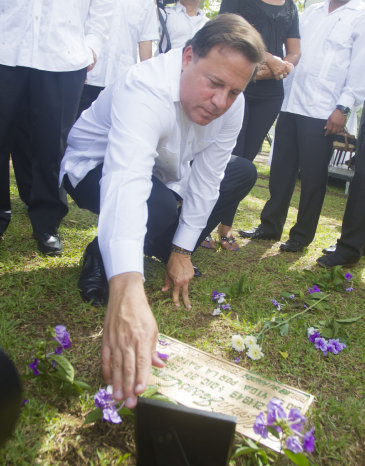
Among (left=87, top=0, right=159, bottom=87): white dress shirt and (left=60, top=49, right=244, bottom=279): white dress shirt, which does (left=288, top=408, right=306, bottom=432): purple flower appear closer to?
(left=60, top=49, right=244, bottom=279): white dress shirt

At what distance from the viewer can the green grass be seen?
1.32 m

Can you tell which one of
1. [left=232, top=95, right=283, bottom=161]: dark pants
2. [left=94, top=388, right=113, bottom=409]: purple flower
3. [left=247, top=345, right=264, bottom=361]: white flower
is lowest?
[left=247, top=345, right=264, bottom=361]: white flower

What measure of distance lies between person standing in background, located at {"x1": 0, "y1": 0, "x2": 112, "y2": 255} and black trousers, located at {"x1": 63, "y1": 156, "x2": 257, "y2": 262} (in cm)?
28

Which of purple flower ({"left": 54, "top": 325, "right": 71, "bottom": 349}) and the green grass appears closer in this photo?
the green grass

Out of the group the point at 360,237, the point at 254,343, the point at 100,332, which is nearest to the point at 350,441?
the point at 254,343

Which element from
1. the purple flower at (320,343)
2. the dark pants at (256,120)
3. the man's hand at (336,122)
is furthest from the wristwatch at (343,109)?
the purple flower at (320,343)

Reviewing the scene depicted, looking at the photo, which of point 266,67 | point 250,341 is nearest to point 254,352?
point 250,341

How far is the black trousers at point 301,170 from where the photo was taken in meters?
3.20

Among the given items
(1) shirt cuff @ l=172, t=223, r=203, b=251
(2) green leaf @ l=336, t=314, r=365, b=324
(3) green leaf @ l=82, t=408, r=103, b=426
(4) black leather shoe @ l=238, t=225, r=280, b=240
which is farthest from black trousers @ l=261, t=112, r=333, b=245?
(3) green leaf @ l=82, t=408, r=103, b=426

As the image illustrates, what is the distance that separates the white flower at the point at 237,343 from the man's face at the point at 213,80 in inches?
38.0

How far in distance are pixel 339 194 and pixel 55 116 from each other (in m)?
6.13

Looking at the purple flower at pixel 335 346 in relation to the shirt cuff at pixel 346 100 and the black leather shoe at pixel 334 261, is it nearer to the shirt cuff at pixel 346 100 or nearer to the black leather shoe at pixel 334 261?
the black leather shoe at pixel 334 261

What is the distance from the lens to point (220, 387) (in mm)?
1595

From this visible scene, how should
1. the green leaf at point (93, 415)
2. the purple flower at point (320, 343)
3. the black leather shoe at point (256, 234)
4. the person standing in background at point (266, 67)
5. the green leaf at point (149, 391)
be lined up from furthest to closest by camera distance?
1. the black leather shoe at point (256, 234)
2. the person standing in background at point (266, 67)
3. the purple flower at point (320, 343)
4. the green leaf at point (149, 391)
5. the green leaf at point (93, 415)
